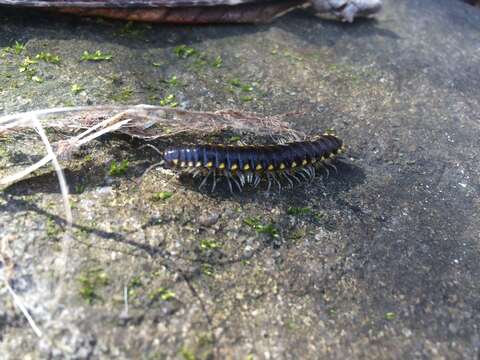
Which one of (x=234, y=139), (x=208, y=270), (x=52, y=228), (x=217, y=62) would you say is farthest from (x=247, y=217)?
(x=217, y=62)

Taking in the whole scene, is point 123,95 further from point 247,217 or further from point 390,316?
point 390,316

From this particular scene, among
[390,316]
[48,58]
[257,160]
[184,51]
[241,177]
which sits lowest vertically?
[390,316]

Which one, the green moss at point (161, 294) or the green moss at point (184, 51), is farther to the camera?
the green moss at point (184, 51)

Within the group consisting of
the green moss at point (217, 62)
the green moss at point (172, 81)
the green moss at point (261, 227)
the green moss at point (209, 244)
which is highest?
the green moss at point (217, 62)

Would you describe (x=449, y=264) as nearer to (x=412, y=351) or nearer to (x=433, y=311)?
(x=433, y=311)

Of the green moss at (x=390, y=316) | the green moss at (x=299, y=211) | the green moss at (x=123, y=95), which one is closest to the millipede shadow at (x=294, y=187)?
the green moss at (x=299, y=211)

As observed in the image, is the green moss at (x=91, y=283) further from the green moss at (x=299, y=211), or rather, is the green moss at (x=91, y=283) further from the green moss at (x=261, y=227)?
the green moss at (x=299, y=211)
